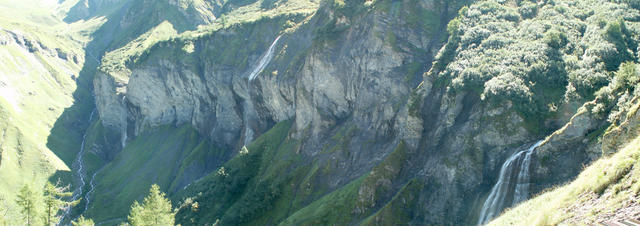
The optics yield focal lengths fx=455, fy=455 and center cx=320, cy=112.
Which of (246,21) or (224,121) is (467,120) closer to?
(224,121)

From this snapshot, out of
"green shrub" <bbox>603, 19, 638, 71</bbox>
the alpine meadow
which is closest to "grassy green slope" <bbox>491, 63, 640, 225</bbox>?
the alpine meadow

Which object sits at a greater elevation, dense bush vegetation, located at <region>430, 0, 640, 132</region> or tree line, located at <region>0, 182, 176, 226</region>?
dense bush vegetation, located at <region>430, 0, 640, 132</region>

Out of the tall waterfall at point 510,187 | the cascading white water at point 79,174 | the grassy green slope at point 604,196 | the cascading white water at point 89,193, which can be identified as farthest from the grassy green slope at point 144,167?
the grassy green slope at point 604,196

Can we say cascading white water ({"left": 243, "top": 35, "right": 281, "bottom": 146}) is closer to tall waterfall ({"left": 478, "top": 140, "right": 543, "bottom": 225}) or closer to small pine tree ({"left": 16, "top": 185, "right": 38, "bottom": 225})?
small pine tree ({"left": 16, "top": 185, "right": 38, "bottom": 225})

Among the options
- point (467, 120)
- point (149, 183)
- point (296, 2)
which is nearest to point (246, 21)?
point (296, 2)

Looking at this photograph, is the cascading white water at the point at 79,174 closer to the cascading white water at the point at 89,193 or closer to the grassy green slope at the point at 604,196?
the cascading white water at the point at 89,193

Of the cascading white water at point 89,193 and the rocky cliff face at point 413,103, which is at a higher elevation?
the rocky cliff face at point 413,103
